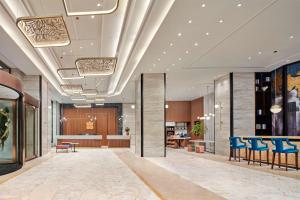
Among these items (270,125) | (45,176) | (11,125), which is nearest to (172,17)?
(45,176)

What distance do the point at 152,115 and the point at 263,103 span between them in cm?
534

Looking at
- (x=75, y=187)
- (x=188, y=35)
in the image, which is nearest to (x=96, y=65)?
(x=188, y=35)

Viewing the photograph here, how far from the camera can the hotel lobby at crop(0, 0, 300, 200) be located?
7262 mm

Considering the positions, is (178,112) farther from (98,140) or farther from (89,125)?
(89,125)

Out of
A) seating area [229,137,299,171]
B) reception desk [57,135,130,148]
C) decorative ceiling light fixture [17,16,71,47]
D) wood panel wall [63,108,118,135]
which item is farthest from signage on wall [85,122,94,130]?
decorative ceiling light fixture [17,16,71,47]

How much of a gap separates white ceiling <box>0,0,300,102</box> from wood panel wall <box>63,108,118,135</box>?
632 inches

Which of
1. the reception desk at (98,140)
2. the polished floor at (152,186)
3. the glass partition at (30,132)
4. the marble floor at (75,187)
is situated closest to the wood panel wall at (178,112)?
the reception desk at (98,140)

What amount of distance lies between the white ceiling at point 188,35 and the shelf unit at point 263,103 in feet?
2.92

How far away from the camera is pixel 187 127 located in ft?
93.9

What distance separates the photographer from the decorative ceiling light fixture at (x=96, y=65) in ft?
36.9

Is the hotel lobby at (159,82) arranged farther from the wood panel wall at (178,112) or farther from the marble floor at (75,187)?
the wood panel wall at (178,112)

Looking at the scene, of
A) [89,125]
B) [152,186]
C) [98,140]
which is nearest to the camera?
[152,186]

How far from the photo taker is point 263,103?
50.5 ft

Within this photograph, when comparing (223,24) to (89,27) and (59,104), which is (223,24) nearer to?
(89,27)
